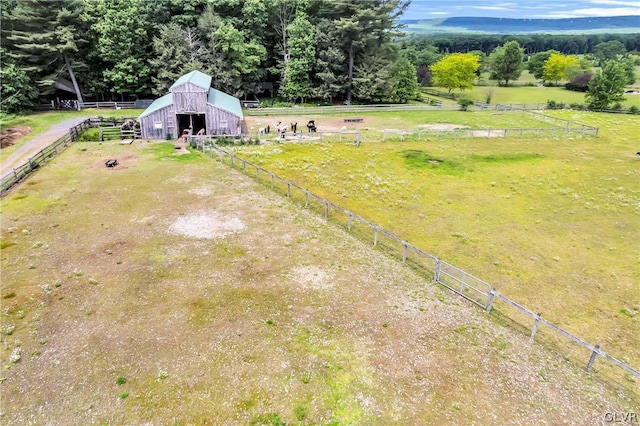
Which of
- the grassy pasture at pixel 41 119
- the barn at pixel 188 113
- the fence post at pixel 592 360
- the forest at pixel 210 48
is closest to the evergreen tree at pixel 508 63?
the forest at pixel 210 48

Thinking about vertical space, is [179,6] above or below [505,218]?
above

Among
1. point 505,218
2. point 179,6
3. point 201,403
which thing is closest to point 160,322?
point 201,403

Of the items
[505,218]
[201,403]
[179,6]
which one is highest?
[179,6]

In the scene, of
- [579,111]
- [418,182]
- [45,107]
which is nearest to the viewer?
[418,182]

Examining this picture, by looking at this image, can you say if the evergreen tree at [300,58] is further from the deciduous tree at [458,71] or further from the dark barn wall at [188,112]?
the deciduous tree at [458,71]

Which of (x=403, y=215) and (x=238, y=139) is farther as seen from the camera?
(x=238, y=139)

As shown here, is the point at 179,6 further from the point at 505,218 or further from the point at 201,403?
the point at 201,403

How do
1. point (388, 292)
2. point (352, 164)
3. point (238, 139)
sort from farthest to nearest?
point (238, 139), point (352, 164), point (388, 292)
